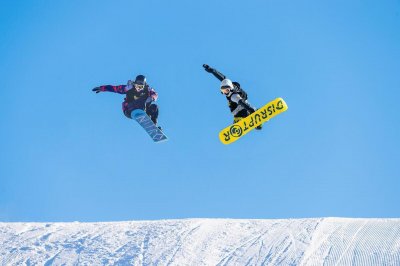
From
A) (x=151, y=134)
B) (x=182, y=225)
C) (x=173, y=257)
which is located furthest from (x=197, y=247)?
(x=151, y=134)

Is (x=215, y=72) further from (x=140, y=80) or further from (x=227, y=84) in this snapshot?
(x=140, y=80)

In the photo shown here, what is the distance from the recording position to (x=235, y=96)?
19297mm

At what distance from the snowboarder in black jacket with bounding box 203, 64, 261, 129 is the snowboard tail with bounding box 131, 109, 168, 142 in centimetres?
205

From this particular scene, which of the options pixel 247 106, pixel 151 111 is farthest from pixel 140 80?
pixel 247 106

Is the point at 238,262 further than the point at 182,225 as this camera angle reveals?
No

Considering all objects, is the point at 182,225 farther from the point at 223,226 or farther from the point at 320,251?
the point at 320,251

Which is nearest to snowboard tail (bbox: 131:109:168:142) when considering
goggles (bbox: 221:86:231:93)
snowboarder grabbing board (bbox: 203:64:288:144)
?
snowboarder grabbing board (bbox: 203:64:288:144)

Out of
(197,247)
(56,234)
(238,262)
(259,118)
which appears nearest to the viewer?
(259,118)

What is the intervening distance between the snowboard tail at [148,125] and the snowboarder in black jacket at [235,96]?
6.74 feet

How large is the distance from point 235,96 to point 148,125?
105 inches

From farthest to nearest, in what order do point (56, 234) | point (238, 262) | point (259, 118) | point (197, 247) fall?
point (56, 234)
point (197, 247)
point (238, 262)
point (259, 118)

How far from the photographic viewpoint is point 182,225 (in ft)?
131

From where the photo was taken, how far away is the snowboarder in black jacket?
19234 millimetres

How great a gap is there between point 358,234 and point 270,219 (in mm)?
5975
